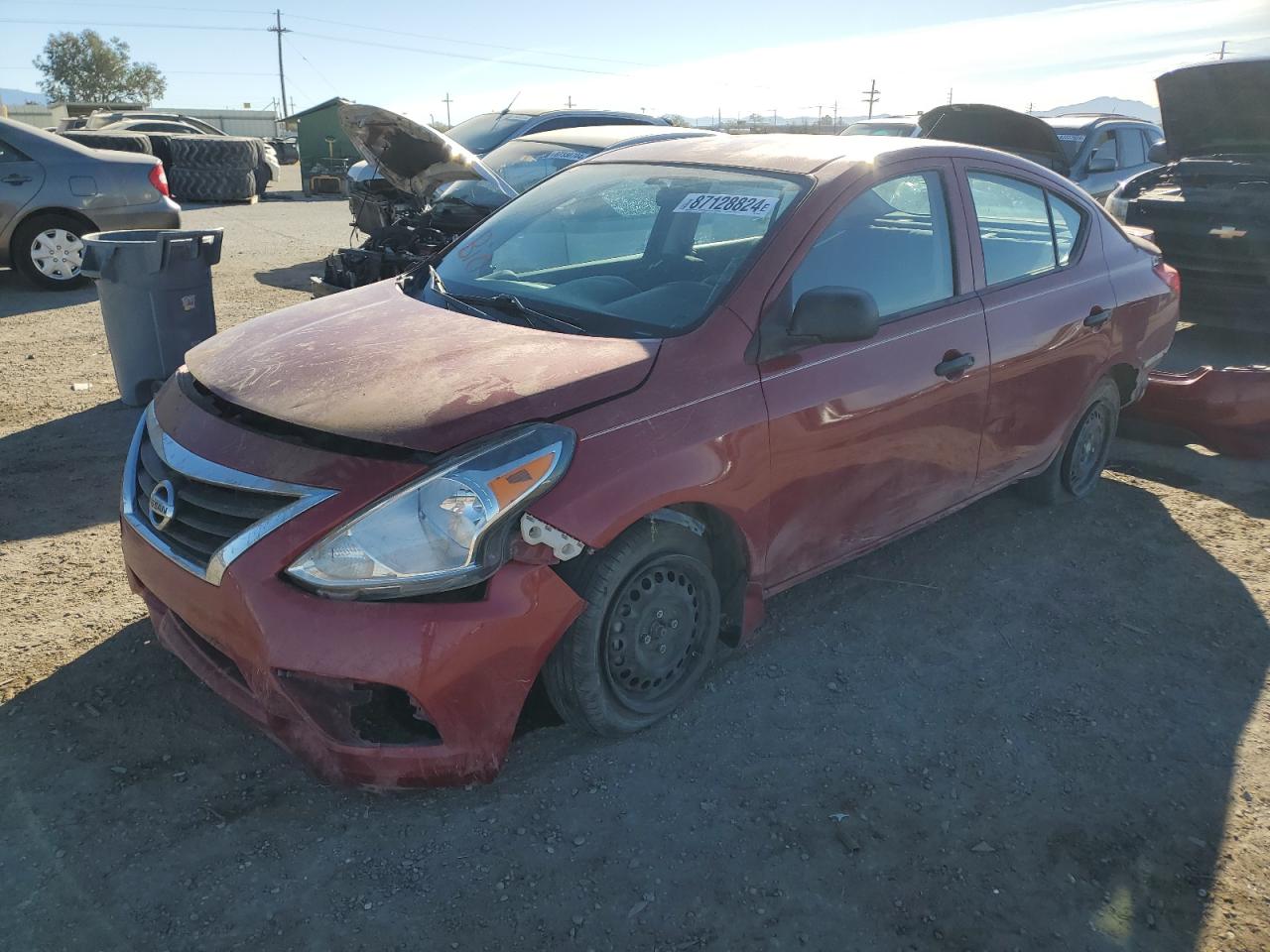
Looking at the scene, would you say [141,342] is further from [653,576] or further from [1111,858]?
[1111,858]

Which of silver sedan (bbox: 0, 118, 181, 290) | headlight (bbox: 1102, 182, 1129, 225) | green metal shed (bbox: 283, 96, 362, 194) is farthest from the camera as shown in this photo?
green metal shed (bbox: 283, 96, 362, 194)

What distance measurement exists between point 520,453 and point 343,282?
488 cm

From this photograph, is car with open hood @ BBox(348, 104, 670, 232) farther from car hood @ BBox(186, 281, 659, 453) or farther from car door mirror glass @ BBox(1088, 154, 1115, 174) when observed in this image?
car hood @ BBox(186, 281, 659, 453)

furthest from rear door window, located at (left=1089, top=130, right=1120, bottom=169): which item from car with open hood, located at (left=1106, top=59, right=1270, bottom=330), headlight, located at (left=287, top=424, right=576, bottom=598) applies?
headlight, located at (left=287, top=424, right=576, bottom=598)

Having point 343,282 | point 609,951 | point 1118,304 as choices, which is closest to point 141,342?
point 343,282

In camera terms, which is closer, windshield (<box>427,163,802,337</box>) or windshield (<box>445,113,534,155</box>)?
windshield (<box>427,163,802,337</box>)

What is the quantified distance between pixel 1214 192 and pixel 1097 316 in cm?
477

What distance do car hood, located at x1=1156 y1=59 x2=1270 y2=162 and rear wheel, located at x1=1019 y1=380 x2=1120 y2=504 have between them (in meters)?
4.83

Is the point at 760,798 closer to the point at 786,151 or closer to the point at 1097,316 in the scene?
the point at 786,151

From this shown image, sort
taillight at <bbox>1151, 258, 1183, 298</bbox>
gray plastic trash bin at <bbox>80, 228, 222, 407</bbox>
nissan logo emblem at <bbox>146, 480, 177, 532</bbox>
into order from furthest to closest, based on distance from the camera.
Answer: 1. gray plastic trash bin at <bbox>80, 228, 222, 407</bbox>
2. taillight at <bbox>1151, 258, 1183, 298</bbox>
3. nissan logo emblem at <bbox>146, 480, 177, 532</bbox>

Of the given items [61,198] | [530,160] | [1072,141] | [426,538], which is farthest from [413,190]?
[1072,141]

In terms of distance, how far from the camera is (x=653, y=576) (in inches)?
113

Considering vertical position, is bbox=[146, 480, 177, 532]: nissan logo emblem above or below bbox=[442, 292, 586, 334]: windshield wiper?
below

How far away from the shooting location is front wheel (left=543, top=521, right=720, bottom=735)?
8.78 feet
